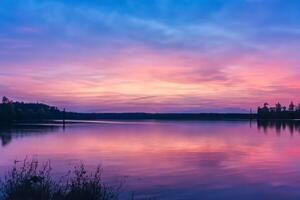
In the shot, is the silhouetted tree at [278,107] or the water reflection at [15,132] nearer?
the water reflection at [15,132]

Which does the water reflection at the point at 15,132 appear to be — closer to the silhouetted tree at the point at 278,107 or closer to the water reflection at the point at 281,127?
the water reflection at the point at 281,127

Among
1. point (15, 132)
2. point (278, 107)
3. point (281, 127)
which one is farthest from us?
point (278, 107)

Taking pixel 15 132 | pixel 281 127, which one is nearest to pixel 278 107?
pixel 281 127

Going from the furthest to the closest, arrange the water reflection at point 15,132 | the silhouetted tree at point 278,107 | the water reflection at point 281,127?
the silhouetted tree at point 278,107 → the water reflection at point 281,127 → the water reflection at point 15,132

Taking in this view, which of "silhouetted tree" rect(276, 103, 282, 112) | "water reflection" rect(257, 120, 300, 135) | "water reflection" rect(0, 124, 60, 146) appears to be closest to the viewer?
"water reflection" rect(0, 124, 60, 146)

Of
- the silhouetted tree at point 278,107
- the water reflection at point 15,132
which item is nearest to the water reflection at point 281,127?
the water reflection at point 15,132

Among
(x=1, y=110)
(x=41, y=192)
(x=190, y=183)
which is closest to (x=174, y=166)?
(x=190, y=183)

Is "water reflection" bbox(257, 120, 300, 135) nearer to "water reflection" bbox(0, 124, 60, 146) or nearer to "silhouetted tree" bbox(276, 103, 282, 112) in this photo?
"water reflection" bbox(0, 124, 60, 146)

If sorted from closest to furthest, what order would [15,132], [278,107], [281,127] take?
[15,132] → [281,127] → [278,107]

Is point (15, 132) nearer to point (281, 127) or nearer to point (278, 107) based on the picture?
point (281, 127)

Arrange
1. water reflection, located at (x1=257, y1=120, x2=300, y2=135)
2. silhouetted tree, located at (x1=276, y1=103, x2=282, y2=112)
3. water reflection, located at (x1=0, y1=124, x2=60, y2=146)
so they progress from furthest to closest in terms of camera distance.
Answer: silhouetted tree, located at (x1=276, y1=103, x2=282, y2=112) → water reflection, located at (x1=257, y1=120, x2=300, y2=135) → water reflection, located at (x1=0, y1=124, x2=60, y2=146)

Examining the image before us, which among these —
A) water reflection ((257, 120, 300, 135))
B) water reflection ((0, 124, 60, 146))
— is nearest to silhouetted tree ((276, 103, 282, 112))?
water reflection ((257, 120, 300, 135))

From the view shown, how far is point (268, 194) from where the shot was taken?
1562 centimetres

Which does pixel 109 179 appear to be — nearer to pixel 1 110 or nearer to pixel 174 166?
pixel 174 166
